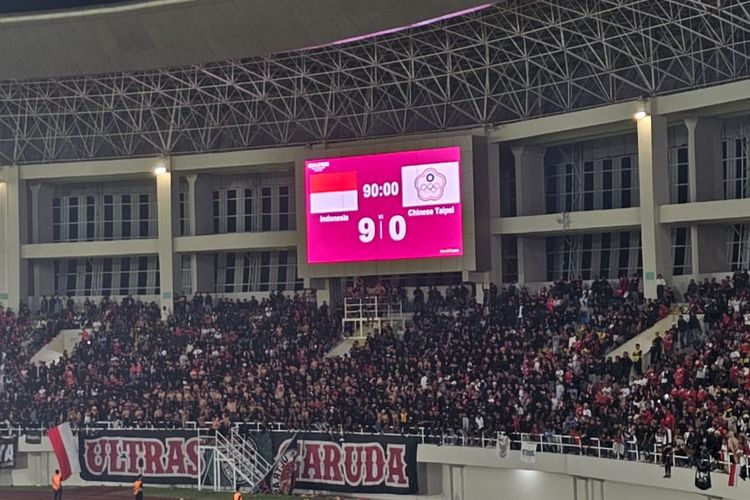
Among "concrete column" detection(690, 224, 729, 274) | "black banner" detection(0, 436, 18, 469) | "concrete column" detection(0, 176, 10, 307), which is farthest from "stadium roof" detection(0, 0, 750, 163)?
"black banner" detection(0, 436, 18, 469)

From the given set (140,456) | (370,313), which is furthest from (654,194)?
(140,456)

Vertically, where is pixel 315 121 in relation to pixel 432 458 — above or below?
above

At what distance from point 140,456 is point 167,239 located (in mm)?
12974

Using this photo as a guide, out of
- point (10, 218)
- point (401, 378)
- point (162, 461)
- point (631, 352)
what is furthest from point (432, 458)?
point (10, 218)

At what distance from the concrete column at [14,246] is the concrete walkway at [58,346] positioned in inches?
147

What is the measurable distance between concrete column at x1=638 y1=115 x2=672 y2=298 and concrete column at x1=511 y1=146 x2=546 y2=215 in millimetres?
6763

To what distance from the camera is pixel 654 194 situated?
46469 mm

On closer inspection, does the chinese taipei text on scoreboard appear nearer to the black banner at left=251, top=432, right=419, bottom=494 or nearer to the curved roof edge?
the curved roof edge

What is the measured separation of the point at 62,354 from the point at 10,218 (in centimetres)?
747

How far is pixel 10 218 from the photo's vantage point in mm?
→ 61531

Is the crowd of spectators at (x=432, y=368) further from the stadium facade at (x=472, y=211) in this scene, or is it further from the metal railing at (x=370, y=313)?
the stadium facade at (x=472, y=211)

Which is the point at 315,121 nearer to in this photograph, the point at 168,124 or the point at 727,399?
the point at 168,124

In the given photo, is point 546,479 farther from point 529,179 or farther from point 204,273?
point 204,273

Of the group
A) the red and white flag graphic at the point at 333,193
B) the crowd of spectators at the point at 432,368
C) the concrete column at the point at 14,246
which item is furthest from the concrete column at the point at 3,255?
the red and white flag graphic at the point at 333,193
